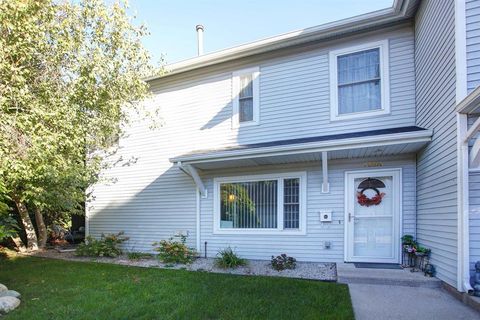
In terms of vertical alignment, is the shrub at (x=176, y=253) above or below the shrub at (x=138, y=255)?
above

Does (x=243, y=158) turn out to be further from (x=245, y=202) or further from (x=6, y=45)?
(x=6, y=45)

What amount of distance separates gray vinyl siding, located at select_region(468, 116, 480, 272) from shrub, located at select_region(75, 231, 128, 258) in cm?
759

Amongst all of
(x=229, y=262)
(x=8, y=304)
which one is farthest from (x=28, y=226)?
(x=229, y=262)

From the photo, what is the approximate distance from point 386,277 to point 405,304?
94 centimetres

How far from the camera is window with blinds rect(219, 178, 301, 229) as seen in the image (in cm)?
698

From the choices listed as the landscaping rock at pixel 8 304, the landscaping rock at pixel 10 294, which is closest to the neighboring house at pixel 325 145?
the landscaping rock at pixel 10 294

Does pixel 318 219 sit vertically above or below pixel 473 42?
below

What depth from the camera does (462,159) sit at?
4.07 metres

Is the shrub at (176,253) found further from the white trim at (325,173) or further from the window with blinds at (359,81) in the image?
the window with blinds at (359,81)

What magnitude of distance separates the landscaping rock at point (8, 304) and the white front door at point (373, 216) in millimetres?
5667

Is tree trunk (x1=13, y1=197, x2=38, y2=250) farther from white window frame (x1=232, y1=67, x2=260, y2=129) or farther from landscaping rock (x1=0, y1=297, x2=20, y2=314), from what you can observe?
white window frame (x1=232, y1=67, x2=260, y2=129)

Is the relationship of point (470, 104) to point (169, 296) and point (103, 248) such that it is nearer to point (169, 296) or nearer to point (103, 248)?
point (169, 296)

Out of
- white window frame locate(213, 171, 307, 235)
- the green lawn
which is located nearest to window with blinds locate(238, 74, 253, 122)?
white window frame locate(213, 171, 307, 235)

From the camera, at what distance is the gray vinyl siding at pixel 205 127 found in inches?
248
